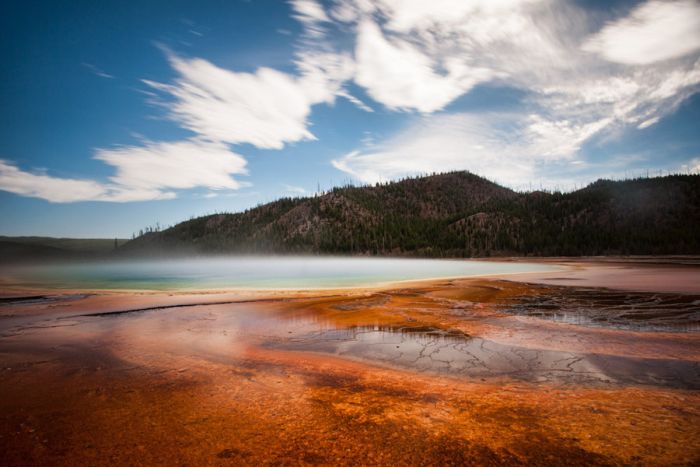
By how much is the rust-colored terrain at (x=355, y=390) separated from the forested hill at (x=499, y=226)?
99.6 meters

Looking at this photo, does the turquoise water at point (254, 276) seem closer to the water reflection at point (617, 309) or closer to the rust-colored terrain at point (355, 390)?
the water reflection at point (617, 309)

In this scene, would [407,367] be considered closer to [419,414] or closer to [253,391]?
[419,414]

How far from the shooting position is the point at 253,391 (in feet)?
20.4

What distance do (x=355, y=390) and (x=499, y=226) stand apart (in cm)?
12643

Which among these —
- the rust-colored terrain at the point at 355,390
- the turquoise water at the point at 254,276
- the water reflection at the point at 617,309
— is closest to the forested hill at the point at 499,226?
the turquoise water at the point at 254,276

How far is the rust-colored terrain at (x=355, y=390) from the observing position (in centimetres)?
428

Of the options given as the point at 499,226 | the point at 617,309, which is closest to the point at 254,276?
the point at 617,309

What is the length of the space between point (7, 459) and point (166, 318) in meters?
9.73

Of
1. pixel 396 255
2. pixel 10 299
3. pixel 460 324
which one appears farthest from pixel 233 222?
pixel 460 324

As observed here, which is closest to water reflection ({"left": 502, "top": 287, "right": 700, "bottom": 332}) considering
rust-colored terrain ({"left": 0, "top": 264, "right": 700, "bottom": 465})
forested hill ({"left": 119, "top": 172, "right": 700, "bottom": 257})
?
rust-colored terrain ({"left": 0, "top": 264, "right": 700, "bottom": 465})

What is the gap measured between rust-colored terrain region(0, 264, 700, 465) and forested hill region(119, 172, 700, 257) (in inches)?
3922

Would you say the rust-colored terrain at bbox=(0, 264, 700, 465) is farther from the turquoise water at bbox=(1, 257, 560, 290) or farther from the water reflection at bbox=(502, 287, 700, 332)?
the turquoise water at bbox=(1, 257, 560, 290)

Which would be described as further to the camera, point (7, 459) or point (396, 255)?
point (396, 255)

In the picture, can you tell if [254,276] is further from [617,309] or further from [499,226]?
[499,226]
